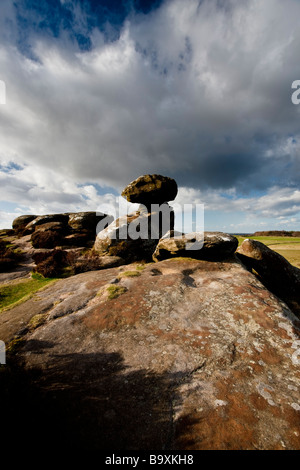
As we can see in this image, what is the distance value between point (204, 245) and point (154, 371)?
7193 mm

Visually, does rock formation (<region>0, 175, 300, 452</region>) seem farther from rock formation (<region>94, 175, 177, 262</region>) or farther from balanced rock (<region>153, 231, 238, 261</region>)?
rock formation (<region>94, 175, 177, 262</region>)

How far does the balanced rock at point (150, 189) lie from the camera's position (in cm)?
1734

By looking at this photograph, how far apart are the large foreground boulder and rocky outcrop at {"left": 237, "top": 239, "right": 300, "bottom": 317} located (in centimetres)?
344

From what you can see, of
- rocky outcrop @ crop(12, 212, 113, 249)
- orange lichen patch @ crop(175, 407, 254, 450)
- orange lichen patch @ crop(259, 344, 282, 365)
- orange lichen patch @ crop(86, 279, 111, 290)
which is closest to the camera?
orange lichen patch @ crop(175, 407, 254, 450)

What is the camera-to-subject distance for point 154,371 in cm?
405

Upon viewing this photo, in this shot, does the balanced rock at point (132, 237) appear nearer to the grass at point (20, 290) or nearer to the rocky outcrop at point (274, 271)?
the grass at point (20, 290)

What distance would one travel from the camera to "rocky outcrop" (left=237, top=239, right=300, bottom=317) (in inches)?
397

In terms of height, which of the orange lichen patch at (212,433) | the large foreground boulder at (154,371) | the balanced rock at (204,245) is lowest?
the orange lichen patch at (212,433)

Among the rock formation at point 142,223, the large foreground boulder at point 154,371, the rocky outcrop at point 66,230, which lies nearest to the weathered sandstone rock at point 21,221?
the rocky outcrop at point 66,230

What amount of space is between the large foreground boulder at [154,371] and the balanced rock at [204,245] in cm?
294

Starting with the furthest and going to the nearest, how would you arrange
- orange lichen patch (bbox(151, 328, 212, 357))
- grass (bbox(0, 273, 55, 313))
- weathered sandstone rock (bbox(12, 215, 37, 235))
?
weathered sandstone rock (bbox(12, 215, 37, 235)) < grass (bbox(0, 273, 55, 313)) < orange lichen patch (bbox(151, 328, 212, 357))

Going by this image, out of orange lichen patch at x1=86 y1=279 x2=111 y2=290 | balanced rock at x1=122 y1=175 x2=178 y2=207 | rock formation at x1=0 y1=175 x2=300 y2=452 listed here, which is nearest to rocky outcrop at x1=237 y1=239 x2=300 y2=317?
rock formation at x1=0 y1=175 x2=300 y2=452

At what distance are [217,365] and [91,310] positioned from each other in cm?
417

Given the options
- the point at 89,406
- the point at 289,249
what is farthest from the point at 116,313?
the point at 289,249
